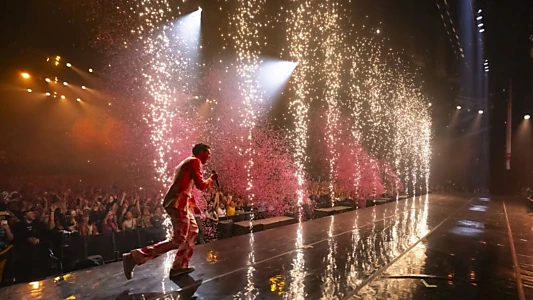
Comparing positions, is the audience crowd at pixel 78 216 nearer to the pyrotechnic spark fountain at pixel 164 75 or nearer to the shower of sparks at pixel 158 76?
the pyrotechnic spark fountain at pixel 164 75

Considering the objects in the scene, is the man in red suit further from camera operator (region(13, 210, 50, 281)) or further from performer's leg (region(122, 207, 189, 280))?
camera operator (region(13, 210, 50, 281))

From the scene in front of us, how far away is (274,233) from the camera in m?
7.55

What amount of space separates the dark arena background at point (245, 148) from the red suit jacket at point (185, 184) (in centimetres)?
97

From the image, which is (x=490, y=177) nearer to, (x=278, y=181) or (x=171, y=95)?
(x=278, y=181)

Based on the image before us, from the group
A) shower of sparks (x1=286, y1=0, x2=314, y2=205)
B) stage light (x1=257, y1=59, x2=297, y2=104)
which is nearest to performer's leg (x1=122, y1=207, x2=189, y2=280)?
shower of sparks (x1=286, y1=0, x2=314, y2=205)

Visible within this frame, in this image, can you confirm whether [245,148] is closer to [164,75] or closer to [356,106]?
[164,75]

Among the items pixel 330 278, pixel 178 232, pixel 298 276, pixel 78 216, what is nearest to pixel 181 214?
pixel 178 232

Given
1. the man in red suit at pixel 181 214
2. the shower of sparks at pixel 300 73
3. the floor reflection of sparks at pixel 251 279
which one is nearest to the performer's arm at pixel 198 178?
the man in red suit at pixel 181 214

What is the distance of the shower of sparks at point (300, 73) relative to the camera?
13.1 m

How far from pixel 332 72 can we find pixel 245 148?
6658 millimetres

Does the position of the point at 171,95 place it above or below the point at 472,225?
above

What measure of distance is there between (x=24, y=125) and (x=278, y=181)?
39.0 ft

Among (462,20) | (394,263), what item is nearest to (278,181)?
(394,263)

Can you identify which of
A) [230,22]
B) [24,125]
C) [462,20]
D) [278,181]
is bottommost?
[278,181]
